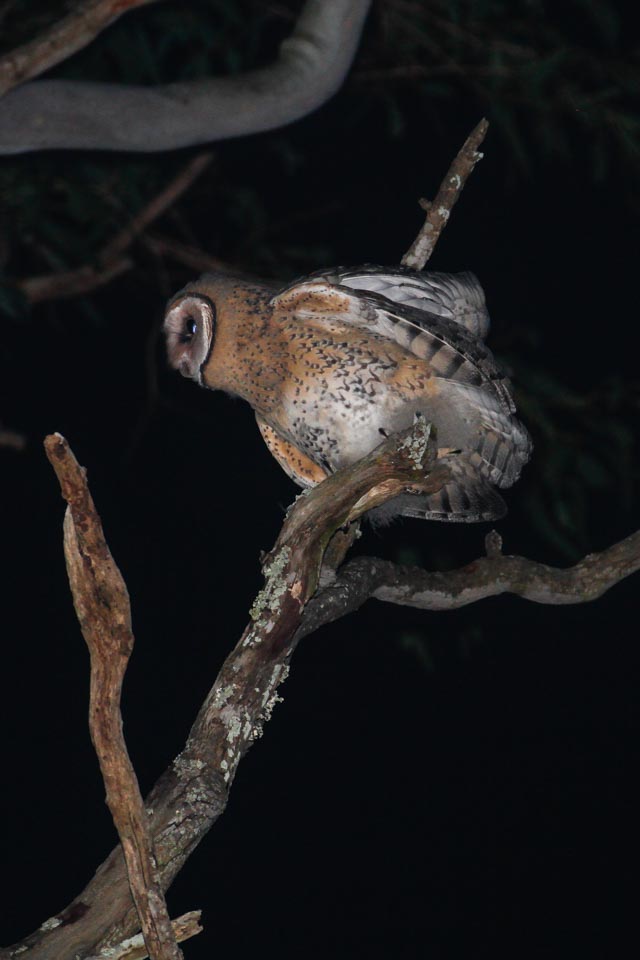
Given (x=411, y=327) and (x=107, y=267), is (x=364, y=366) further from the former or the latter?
(x=107, y=267)

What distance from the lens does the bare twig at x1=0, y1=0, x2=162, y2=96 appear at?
1.38m

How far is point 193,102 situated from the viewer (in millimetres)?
1449

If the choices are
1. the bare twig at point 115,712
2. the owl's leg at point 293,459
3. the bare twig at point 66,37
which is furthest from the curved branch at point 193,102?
the bare twig at point 115,712

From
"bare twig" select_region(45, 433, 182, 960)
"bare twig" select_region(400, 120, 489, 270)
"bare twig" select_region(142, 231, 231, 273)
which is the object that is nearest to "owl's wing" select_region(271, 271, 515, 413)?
"bare twig" select_region(400, 120, 489, 270)

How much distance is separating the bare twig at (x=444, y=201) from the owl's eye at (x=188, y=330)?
314 mm

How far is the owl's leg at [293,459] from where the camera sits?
1.61m

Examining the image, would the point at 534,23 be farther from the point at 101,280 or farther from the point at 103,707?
the point at 103,707

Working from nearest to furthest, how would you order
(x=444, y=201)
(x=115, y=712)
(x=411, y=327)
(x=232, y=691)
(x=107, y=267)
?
(x=115, y=712) < (x=232, y=691) < (x=411, y=327) < (x=444, y=201) < (x=107, y=267)

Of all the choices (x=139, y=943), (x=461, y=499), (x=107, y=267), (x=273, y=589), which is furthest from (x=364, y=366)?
(x=107, y=267)

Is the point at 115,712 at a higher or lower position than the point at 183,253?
lower

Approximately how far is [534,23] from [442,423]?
1309mm

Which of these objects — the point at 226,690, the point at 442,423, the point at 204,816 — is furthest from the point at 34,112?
the point at 204,816

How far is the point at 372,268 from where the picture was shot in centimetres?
147

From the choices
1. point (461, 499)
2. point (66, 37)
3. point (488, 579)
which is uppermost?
point (66, 37)
